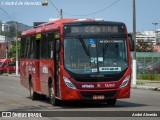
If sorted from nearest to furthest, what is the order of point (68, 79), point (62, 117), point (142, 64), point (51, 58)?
point (62, 117) → point (68, 79) → point (51, 58) → point (142, 64)

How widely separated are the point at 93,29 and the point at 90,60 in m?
1.16

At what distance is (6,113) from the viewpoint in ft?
51.5

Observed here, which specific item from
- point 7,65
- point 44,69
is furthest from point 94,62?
point 7,65

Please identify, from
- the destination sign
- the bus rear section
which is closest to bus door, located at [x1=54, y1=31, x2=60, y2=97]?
the bus rear section

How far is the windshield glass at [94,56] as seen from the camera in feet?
56.3

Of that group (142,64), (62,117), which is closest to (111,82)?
(62,117)

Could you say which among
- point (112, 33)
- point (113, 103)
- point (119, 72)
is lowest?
point (113, 103)

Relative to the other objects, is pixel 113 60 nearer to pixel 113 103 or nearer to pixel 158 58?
pixel 113 103

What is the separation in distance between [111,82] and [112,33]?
1.75 metres

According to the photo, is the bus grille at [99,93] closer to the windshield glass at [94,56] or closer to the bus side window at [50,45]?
the windshield glass at [94,56]

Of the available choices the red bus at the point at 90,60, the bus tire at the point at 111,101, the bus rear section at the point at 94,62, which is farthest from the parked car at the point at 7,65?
the bus rear section at the point at 94,62

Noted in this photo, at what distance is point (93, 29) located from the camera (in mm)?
17672

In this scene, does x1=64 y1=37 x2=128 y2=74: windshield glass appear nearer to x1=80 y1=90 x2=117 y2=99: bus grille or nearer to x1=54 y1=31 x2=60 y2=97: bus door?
x1=54 y1=31 x2=60 y2=97: bus door

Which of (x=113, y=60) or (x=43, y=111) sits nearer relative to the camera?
(x=43, y=111)
